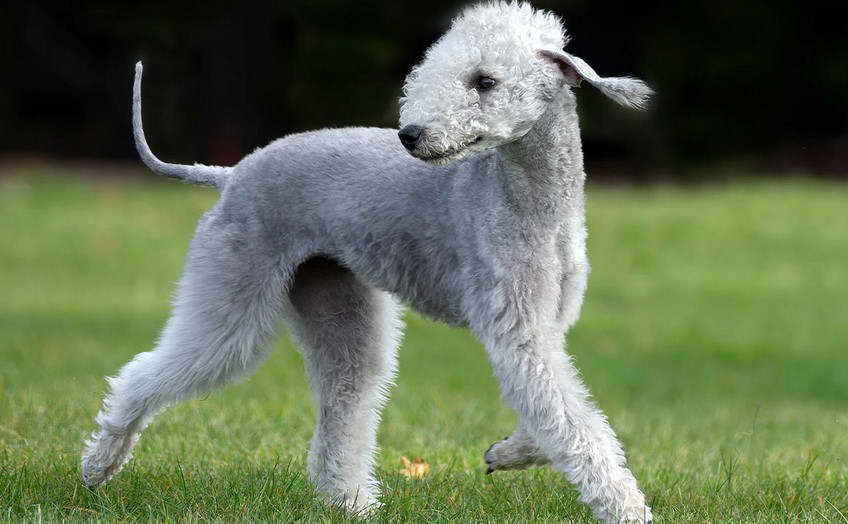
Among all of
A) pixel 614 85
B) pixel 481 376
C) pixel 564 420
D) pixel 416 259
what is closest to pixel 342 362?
pixel 416 259

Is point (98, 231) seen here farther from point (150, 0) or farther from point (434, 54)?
point (434, 54)

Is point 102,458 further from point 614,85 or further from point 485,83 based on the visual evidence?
point 614,85

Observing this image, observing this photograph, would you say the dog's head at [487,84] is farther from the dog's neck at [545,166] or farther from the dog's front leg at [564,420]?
the dog's front leg at [564,420]

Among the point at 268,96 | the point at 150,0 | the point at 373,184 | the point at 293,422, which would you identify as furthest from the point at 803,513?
the point at 150,0

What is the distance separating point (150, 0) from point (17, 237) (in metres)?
8.82

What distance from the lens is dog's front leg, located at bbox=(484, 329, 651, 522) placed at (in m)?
4.05

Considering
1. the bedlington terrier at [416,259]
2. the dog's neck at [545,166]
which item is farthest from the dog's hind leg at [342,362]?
the dog's neck at [545,166]

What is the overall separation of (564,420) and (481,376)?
21.3 feet

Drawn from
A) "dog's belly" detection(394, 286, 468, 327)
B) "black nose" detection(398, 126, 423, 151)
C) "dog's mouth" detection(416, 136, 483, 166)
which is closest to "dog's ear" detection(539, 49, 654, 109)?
"dog's mouth" detection(416, 136, 483, 166)

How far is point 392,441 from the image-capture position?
257 inches

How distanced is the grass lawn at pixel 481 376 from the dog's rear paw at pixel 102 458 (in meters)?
0.07

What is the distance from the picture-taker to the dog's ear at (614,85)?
13.5 ft

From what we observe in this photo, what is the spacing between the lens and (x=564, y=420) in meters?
4.12

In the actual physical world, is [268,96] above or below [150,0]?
below
